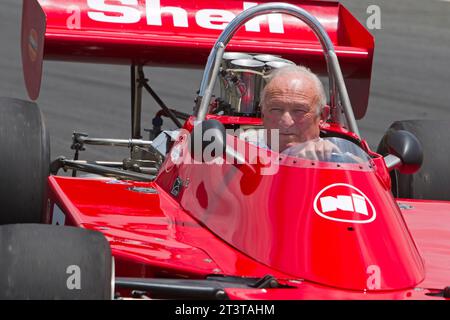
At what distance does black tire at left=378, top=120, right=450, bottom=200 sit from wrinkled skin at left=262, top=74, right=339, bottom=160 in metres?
1.42

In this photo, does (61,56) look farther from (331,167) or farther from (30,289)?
(30,289)

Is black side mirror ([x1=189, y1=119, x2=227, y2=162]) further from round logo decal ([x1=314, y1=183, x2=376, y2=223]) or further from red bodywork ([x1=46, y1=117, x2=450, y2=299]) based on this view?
round logo decal ([x1=314, y1=183, x2=376, y2=223])

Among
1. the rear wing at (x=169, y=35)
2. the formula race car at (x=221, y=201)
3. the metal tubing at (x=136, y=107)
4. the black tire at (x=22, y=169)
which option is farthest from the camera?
the metal tubing at (x=136, y=107)

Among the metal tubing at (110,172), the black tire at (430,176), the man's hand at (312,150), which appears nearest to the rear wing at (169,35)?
the metal tubing at (110,172)

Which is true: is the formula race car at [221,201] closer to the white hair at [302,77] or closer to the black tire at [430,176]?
A: the black tire at [430,176]

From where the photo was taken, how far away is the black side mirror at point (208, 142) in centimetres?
461

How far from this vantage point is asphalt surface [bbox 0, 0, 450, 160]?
9.52 metres

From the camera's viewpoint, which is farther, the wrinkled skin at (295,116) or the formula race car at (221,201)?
the wrinkled skin at (295,116)

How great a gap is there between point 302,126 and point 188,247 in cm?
67

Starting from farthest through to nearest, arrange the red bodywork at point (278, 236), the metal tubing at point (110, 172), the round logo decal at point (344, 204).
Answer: the metal tubing at point (110, 172) < the round logo decal at point (344, 204) < the red bodywork at point (278, 236)

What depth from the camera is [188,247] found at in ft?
14.9

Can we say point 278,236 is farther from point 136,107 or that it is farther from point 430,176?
point 136,107

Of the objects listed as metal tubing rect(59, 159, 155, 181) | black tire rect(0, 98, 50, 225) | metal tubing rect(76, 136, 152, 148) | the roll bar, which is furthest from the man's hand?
metal tubing rect(76, 136, 152, 148)

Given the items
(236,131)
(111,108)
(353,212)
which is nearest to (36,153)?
(236,131)
